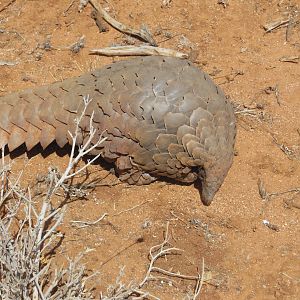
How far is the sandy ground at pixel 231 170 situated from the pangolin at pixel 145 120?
234 mm

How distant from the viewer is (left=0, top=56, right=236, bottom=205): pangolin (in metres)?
4.57

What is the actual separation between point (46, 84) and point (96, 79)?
0.89 m

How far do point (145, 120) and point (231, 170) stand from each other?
3.08ft

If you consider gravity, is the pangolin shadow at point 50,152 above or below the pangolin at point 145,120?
below

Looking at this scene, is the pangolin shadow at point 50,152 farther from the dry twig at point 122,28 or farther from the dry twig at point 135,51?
the dry twig at point 122,28

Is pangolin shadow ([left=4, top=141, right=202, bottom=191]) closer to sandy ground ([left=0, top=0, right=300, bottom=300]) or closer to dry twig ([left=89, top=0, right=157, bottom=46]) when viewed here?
sandy ground ([left=0, top=0, right=300, bottom=300])

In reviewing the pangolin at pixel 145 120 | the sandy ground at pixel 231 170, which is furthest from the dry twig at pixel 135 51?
the pangolin at pixel 145 120

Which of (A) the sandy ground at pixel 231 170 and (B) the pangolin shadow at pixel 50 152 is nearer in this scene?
(A) the sandy ground at pixel 231 170

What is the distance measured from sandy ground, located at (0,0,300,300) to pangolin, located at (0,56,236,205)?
0.77 ft

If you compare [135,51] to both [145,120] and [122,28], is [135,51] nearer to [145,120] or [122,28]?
[122,28]

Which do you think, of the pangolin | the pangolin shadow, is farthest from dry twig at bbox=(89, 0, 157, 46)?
the pangolin shadow

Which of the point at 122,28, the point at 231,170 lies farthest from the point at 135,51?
the point at 231,170

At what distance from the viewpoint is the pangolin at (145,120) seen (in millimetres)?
4566

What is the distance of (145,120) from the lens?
457 cm
